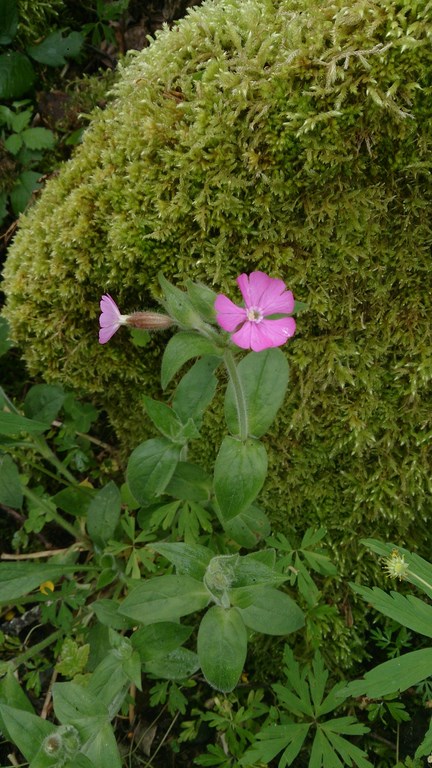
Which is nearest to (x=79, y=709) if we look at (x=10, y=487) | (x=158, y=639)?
(x=158, y=639)

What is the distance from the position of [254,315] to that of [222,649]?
78cm

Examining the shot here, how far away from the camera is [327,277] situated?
5.62 feet

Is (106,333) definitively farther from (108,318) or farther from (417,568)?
(417,568)

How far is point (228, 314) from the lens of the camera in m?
1.34

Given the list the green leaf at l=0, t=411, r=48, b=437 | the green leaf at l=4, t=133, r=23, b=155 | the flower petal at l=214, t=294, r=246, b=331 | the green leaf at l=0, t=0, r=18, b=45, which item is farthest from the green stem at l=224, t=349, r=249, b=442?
the green leaf at l=0, t=0, r=18, b=45

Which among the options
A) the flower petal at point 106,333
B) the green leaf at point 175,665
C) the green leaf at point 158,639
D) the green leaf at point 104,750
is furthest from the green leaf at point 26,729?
the flower petal at point 106,333

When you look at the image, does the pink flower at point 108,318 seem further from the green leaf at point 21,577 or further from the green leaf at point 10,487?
the green leaf at point 21,577

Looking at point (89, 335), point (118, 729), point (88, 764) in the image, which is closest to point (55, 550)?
point (118, 729)

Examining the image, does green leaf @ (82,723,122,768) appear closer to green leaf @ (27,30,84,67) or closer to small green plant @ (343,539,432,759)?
small green plant @ (343,539,432,759)

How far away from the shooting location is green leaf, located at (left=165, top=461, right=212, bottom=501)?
1.86m

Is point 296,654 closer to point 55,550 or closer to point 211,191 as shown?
point 55,550

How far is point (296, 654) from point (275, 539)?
1.53ft

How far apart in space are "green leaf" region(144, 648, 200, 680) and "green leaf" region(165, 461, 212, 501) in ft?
1.42

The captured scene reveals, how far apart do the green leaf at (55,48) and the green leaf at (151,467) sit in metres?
1.74
